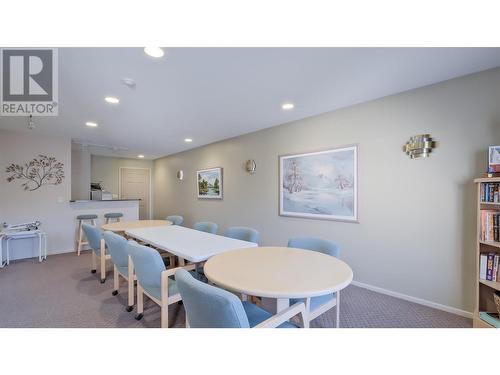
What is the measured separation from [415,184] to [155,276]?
109 inches

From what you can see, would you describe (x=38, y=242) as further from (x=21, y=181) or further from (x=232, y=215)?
(x=232, y=215)

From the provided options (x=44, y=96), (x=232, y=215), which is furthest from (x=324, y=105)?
(x=44, y=96)

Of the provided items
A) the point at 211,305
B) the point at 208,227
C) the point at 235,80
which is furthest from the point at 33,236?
the point at 211,305

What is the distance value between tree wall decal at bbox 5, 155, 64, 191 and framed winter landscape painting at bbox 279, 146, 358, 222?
15.0 feet

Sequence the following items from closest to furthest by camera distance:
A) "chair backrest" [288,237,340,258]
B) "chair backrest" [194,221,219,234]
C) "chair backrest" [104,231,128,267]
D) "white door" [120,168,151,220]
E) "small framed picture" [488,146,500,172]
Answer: "small framed picture" [488,146,500,172], "chair backrest" [288,237,340,258], "chair backrest" [104,231,128,267], "chair backrest" [194,221,219,234], "white door" [120,168,151,220]

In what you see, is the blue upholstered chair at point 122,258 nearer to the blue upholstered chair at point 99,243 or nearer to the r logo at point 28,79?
the blue upholstered chair at point 99,243

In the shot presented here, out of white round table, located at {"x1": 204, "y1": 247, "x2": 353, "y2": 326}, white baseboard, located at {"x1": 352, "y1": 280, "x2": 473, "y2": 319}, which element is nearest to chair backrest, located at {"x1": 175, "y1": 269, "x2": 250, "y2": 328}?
white round table, located at {"x1": 204, "y1": 247, "x2": 353, "y2": 326}

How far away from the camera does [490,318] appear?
1710 millimetres

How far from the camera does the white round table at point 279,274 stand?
1077 mm

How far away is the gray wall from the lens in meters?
2.00

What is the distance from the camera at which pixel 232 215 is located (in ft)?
14.4

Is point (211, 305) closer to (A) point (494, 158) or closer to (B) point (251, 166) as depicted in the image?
(A) point (494, 158)

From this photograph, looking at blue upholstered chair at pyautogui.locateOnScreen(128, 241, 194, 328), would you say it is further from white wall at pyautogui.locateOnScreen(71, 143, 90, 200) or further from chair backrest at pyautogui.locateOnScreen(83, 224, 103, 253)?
white wall at pyautogui.locateOnScreen(71, 143, 90, 200)
